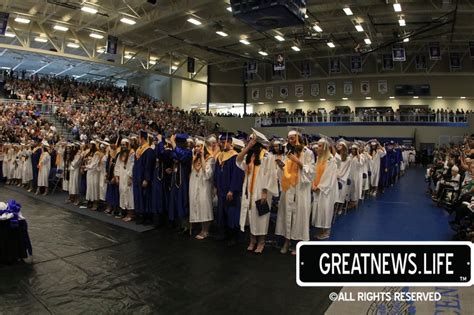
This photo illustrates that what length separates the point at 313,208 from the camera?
6.63 m

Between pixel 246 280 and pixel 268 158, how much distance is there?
6.60 ft

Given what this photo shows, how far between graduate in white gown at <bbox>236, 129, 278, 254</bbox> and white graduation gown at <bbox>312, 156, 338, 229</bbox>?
1168 mm

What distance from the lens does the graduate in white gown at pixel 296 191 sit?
568 centimetres

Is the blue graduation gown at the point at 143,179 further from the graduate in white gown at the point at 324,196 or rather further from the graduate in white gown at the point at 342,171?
the graduate in white gown at the point at 342,171

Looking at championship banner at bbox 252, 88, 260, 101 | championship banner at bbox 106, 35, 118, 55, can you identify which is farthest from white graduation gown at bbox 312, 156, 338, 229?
championship banner at bbox 252, 88, 260, 101

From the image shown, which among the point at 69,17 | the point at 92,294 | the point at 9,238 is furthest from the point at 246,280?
the point at 69,17

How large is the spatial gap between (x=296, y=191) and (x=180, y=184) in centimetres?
238

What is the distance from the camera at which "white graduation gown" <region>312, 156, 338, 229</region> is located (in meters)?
6.47

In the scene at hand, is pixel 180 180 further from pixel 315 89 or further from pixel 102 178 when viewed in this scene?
pixel 315 89

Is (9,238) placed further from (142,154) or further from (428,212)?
(428,212)

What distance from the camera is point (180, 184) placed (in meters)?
6.89

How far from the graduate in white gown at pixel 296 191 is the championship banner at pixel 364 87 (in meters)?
31.3

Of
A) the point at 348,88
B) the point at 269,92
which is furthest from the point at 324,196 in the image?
the point at 269,92

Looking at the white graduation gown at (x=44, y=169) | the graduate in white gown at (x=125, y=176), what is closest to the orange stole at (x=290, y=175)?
the graduate in white gown at (x=125, y=176)
